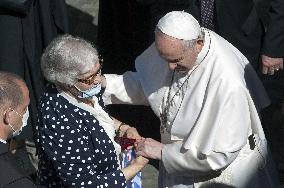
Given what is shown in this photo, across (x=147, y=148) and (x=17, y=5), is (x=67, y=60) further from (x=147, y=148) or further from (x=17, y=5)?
(x=17, y=5)

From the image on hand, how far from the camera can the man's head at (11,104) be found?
3406mm

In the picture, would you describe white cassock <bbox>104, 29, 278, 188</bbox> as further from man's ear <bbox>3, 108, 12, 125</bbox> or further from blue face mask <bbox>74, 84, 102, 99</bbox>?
man's ear <bbox>3, 108, 12, 125</bbox>

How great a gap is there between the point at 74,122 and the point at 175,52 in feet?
2.15

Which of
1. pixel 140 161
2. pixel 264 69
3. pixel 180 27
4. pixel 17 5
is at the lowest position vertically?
pixel 140 161

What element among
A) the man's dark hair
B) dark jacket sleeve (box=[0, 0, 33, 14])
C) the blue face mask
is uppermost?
the man's dark hair

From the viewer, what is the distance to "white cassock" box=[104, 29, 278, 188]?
3.89 m

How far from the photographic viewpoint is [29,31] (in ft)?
18.0

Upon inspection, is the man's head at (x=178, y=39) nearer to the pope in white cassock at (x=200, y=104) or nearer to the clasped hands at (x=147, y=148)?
the pope in white cassock at (x=200, y=104)

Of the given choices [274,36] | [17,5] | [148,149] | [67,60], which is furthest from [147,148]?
[17,5]

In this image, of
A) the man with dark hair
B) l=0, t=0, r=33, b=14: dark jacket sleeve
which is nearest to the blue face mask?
the man with dark hair

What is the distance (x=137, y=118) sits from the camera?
651 cm

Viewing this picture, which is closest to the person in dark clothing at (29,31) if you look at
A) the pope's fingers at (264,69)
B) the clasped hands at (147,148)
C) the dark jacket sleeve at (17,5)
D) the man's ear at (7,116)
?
the dark jacket sleeve at (17,5)

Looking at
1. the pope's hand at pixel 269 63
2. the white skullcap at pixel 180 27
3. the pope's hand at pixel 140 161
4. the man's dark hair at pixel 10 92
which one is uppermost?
the white skullcap at pixel 180 27

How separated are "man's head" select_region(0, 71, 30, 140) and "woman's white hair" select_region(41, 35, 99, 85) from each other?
0.76 ft
